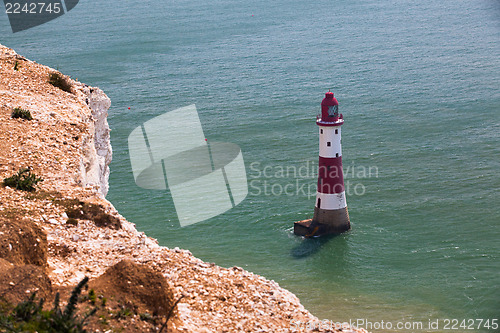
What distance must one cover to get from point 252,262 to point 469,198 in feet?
51.1

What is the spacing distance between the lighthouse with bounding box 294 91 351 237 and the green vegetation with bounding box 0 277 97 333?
2792 centimetres

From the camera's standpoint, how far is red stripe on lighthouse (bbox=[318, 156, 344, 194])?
38281 mm

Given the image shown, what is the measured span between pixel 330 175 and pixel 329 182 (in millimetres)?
483

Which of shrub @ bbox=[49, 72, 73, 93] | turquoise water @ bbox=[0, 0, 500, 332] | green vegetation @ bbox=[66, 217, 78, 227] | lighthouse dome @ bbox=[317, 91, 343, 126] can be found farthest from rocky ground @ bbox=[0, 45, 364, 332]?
lighthouse dome @ bbox=[317, 91, 343, 126]

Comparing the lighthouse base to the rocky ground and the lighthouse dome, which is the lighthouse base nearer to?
the lighthouse dome

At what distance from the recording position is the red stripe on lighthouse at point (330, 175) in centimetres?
3828

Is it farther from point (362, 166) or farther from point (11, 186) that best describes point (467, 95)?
point (11, 186)

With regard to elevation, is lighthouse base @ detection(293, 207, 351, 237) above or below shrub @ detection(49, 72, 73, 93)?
below

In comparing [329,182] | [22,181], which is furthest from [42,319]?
[329,182]

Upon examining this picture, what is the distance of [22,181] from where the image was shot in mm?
17312

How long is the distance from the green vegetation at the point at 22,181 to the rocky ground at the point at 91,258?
0.66ft

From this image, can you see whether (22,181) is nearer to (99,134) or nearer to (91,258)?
(91,258)

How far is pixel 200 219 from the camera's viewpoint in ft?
135

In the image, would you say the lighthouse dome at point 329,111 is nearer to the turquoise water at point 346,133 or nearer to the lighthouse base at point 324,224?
the lighthouse base at point 324,224
